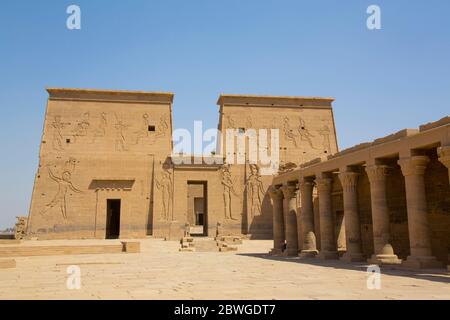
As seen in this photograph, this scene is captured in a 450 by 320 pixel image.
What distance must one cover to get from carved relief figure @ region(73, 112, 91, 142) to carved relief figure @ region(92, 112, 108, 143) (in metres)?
0.70

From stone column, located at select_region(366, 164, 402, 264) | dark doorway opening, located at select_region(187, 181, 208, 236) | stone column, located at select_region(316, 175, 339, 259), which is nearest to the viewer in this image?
stone column, located at select_region(366, 164, 402, 264)

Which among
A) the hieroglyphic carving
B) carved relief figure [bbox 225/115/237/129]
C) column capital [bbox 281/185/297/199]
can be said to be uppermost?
carved relief figure [bbox 225/115/237/129]

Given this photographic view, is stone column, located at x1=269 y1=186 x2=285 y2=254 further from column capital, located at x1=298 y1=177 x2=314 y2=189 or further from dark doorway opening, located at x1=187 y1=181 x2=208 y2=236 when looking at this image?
dark doorway opening, located at x1=187 y1=181 x2=208 y2=236

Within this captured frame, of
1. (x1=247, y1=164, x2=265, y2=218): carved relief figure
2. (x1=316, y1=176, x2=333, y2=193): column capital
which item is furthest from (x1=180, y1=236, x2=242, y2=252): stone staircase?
(x1=316, y1=176, x2=333, y2=193): column capital

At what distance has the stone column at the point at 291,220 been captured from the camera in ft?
49.7

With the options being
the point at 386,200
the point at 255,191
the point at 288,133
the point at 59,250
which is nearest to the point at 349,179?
the point at 386,200

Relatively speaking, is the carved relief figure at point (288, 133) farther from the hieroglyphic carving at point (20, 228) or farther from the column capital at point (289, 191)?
the hieroglyphic carving at point (20, 228)

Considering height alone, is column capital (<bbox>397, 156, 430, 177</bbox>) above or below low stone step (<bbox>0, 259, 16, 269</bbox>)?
above

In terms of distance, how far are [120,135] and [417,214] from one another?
2167 centimetres

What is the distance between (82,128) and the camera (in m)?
A: 27.1

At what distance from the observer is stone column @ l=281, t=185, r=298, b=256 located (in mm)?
15141

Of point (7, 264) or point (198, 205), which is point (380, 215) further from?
point (198, 205)

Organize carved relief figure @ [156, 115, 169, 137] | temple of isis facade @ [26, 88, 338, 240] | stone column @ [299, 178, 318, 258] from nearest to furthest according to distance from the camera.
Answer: stone column @ [299, 178, 318, 258] → temple of isis facade @ [26, 88, 338, 240] → carved relief figure @ [156, 115, 169, 137]

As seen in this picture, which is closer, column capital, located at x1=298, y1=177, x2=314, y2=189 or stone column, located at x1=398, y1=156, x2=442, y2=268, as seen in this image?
stone column, located at x1=398, y1=156, x2=442, y2=268
